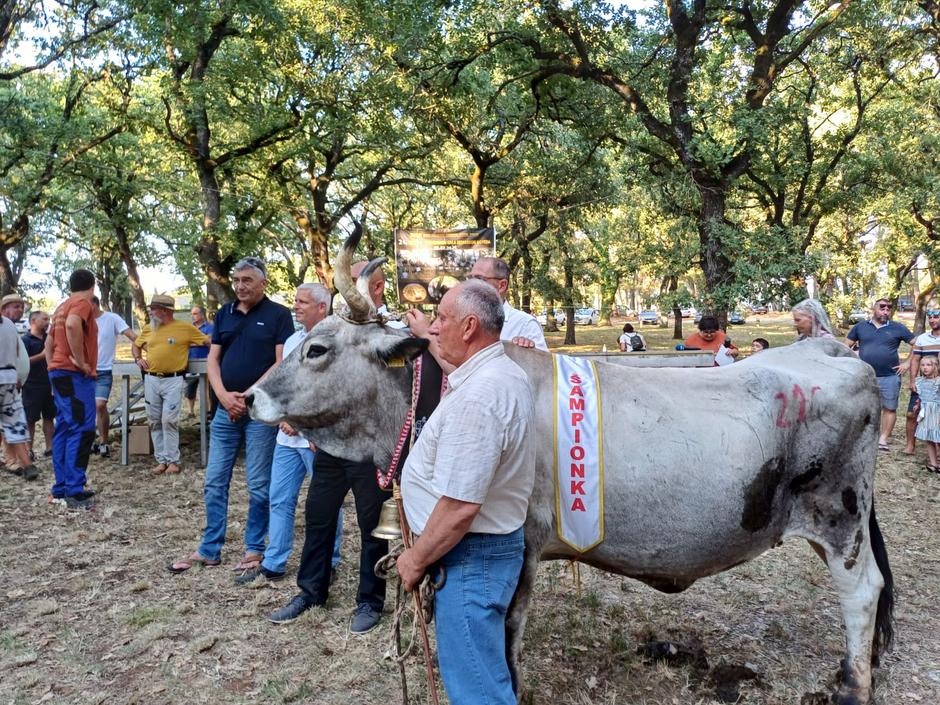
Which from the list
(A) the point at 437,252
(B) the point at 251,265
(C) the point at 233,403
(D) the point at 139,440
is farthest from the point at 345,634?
(A) the point at 437,252

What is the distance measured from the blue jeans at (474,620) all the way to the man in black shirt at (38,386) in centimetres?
895

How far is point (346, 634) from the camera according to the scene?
15.3 feet

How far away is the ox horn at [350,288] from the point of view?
3404 millimetres

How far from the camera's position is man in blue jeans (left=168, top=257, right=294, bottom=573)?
17.8 ft

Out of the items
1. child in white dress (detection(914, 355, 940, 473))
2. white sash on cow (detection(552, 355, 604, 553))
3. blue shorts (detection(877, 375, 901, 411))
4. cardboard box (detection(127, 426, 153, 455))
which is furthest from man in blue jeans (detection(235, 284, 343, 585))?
blue shorts (detection(877, 375, 901, 411))

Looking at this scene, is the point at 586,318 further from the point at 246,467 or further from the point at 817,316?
the point at 246,467

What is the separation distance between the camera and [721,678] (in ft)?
13.6

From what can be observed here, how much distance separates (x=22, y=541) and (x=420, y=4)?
10172 millimetres

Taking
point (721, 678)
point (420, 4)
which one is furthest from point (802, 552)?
point (420, 4)

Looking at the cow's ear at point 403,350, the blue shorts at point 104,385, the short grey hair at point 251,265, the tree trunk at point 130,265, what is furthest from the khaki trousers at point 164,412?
the tree trunk at point 130,265

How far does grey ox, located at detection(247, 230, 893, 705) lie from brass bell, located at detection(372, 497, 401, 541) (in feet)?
0.81

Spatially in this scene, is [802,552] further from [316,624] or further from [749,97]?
[749,97]

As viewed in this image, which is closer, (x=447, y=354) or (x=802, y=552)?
(x=447, y=354)

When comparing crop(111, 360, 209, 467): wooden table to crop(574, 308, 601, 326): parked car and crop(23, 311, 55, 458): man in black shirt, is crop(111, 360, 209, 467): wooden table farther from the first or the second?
crop(574, 308, 601, 326): parked car
